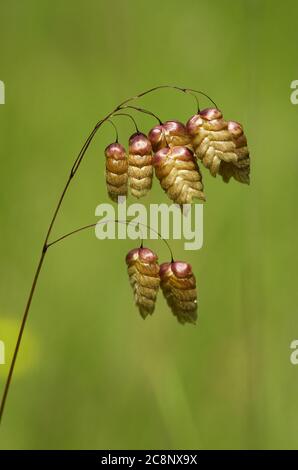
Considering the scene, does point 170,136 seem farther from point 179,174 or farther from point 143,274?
point 143,274

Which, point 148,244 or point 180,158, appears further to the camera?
point 148,244

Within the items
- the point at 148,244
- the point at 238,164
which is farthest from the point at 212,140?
the point at 148,244

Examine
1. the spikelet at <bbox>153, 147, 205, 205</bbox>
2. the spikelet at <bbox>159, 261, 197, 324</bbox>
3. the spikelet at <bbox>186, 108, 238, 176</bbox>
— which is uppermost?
the spikelet at <bbox>186, 108, 238, 176</bbox>

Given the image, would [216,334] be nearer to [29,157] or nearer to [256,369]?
[256,369]

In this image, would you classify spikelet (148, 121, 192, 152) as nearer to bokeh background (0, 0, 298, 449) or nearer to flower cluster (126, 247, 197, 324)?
flower cluster (126, 247, 197, 324)

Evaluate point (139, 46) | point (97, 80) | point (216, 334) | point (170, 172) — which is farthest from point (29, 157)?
point (170, 172)

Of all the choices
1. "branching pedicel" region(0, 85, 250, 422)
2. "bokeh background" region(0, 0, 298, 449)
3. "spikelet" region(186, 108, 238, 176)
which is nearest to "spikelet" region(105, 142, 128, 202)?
"branching pedicel" region(0, 85, 250, 422)

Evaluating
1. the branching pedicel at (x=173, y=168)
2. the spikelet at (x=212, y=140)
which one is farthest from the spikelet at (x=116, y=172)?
the spikelet at (x=212, y=140)
